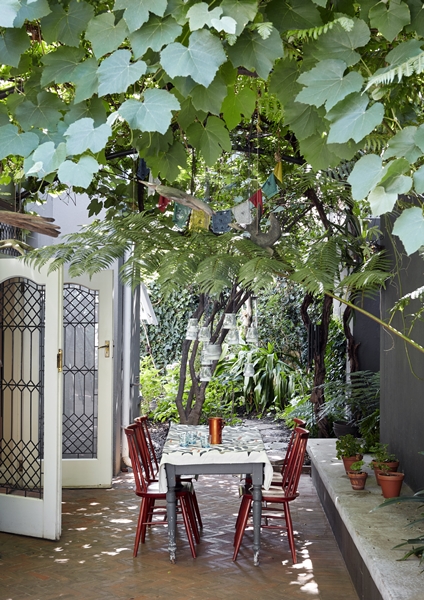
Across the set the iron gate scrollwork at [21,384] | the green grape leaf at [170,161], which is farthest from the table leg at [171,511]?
the green grape leaf at [170,161]

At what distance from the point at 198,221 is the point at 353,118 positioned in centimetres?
301

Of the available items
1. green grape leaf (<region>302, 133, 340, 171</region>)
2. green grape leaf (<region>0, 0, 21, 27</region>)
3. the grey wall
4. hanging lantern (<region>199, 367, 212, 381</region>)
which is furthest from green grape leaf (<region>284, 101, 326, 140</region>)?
hanging lantern (<region>199, 367, 212, 381</region>)

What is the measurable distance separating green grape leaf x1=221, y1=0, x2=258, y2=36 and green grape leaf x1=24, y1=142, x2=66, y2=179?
1.52 ft

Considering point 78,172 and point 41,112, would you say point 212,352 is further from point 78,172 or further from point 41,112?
point 78,172

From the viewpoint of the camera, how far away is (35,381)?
584 centimetres

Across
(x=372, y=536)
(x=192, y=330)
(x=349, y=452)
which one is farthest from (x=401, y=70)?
(x=349, y=452)

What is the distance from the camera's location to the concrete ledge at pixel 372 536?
318cm

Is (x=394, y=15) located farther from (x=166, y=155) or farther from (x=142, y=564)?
(x=142, y=564)

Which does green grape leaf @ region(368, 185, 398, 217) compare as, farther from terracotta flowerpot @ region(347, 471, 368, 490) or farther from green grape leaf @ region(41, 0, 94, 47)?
terracotta flowerpot @ region(347, 471, 368, 490)

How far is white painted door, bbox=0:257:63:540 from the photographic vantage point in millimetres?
5367

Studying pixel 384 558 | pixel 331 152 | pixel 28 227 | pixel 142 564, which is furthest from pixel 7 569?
pixel 331 152

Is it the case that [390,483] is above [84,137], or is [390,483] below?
below

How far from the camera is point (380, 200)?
4.69ft

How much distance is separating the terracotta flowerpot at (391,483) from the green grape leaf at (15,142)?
372cm
